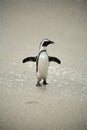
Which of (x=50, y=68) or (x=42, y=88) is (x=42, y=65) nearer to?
(x=42, y=88)

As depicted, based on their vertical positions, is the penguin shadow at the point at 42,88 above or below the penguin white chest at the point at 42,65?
below

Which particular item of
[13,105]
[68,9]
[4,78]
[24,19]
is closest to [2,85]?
[4,78]

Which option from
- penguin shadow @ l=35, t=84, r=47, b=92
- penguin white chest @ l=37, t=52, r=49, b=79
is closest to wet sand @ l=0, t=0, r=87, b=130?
penguin shadow @ l=35, t=84, r=47, b=92

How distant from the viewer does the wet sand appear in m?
1.83

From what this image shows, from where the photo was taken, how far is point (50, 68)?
107 inches

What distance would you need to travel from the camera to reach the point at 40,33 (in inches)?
150

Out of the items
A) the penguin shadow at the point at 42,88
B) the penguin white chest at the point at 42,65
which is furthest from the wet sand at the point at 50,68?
the penguin white chest at the point at 42,65

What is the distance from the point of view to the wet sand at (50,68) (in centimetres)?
183

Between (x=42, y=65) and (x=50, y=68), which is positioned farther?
(x=50, y=68)

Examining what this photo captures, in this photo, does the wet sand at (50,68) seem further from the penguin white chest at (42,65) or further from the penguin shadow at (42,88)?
the penguin white chest at (42,65)

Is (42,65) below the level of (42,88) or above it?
above

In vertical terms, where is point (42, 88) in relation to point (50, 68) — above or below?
below

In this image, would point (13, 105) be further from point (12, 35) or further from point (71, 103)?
point (12, 35)

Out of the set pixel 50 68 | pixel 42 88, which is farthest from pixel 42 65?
pixel 50 68
